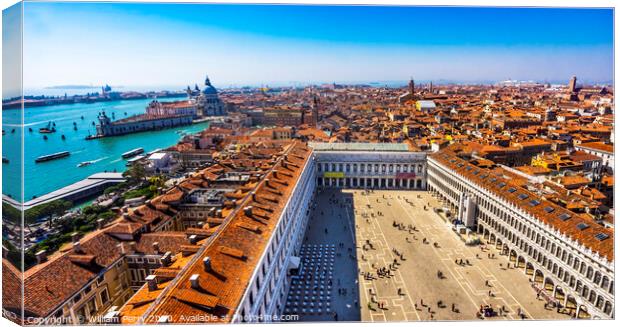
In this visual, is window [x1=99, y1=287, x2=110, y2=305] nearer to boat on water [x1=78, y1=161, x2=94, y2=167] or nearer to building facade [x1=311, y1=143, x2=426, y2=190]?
building facade [x1=311, y1=143, x2=426, y2=190]

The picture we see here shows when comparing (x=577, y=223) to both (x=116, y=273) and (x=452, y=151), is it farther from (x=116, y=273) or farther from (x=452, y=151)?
(x=116, y=273)

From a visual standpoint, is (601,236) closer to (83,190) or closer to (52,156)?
(83,190)

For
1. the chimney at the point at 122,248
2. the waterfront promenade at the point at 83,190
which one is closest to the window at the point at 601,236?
the chimney at the point at 122,248

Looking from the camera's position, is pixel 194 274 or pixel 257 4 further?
pixel 257 4

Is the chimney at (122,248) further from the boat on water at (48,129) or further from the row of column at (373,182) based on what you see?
the boat on water at (48,129)

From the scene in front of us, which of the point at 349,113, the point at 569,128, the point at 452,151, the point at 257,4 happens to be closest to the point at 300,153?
the point at 452,151

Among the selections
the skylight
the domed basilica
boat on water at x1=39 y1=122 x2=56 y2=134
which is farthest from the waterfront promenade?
the domed basilica
